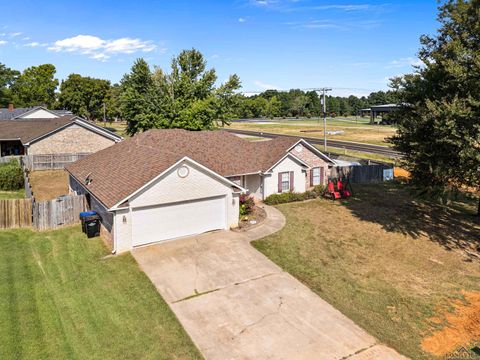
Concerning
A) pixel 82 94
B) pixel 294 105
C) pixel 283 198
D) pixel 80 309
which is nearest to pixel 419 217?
pixel 283 198

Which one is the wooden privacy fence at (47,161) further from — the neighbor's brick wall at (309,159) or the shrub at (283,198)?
the neighbor's brick wall at (309,159)

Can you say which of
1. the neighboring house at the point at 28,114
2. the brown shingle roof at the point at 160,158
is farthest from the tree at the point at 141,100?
the neighboring house at the point at 28,114

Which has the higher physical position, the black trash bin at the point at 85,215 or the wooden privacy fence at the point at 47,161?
the wooden privacy fence at the point at 47,161

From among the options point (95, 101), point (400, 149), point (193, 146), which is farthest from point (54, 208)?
point (95, 101)

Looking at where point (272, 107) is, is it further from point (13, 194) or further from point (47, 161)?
point (13, 194)

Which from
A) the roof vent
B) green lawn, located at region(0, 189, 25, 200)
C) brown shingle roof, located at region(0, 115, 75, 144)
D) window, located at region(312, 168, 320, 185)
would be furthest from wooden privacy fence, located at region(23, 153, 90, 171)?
window, located at region(312, 168, 320, 185)

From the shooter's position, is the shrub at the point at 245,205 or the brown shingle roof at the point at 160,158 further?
the shrub at the point at 245,205

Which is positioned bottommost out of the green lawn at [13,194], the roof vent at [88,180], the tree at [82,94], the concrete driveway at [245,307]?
the concrete driveway at [245,307]
